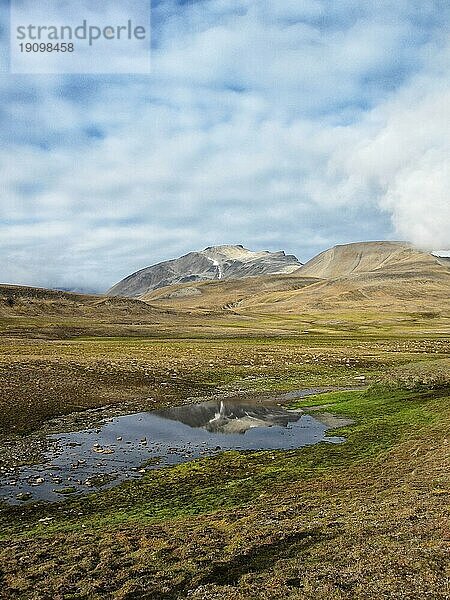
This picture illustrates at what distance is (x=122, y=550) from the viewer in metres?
13.9

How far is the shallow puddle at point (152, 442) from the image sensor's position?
68.7ft

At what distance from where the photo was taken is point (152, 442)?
2820 centimetres

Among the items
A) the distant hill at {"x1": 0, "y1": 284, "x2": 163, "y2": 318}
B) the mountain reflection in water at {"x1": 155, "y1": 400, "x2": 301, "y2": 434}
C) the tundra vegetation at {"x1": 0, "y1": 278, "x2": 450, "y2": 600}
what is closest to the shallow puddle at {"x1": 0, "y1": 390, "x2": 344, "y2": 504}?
the mountain reflection in water at {"x1": 155, "y1": 400, "x2": 301, "y2": 434}

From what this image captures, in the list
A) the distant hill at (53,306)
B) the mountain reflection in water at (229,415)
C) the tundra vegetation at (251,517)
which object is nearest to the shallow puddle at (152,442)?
the mountain reflection in water at (229,415)

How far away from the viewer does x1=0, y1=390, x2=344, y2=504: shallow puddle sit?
2095 centimetres

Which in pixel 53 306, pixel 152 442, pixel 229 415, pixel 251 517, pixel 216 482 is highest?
pixel 53 306

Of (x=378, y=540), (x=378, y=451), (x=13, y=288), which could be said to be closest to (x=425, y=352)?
(x=378, y=451)

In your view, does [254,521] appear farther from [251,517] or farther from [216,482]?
[216,482]

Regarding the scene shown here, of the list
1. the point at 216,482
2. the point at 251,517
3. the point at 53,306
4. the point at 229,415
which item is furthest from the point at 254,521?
the point at 53,306

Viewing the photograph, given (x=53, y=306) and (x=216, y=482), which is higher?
(x=53, y=306)

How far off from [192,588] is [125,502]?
7.81m

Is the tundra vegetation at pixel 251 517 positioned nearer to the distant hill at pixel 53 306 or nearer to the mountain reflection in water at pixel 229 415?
the mountain reflection in water at pixel 229 415

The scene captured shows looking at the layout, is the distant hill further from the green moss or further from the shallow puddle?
the green moss

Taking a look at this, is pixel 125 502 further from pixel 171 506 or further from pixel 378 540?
pixel 378 540
